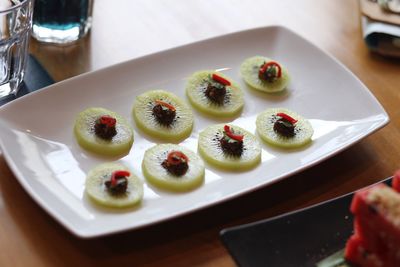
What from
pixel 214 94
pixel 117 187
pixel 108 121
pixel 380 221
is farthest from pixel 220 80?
pixel 380 221

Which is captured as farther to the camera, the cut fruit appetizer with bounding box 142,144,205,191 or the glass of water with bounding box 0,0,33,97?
the glass of water with bounding box 0,0,33,97

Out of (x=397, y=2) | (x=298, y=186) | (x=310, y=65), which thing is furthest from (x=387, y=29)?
(x=298, y=186)

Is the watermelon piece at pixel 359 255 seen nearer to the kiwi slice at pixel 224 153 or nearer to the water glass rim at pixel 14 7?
the kiwi slice at pixel 224 153

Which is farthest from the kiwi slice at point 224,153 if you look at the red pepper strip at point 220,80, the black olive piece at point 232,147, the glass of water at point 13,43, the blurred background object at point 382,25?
the blurred background object at point 382,25

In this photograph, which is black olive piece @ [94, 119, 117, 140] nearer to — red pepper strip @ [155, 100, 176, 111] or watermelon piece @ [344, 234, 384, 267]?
red pepper strip @ [155, 100, 176, 111]

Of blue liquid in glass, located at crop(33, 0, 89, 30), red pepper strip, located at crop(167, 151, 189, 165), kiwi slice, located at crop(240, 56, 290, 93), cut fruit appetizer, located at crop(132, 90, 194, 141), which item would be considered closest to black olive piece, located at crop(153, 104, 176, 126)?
cut fruit appetizer, located at crop(132, 90, 194, 141)

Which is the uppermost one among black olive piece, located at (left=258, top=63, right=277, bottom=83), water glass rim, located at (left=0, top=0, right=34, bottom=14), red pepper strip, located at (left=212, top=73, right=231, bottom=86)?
water glass rim, located at (left=0, top=0, right=34, bottom=14)

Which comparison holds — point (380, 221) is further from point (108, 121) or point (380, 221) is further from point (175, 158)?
point (108, 121)
